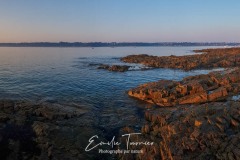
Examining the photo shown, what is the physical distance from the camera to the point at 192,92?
1122 inches

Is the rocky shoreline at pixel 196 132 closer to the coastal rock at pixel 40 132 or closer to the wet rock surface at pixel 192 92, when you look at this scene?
the wet rock surface at pixel 192 92

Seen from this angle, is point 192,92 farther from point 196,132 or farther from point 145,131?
point 196,132

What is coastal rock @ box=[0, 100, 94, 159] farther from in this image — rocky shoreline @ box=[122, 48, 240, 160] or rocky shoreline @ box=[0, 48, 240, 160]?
rocky shoreline @ box=[122, 48, 240, 160]

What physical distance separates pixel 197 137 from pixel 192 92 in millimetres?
14480

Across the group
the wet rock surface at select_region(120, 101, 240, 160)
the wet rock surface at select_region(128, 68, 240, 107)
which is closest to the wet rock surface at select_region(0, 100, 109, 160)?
the wet rock surface at select_region(120, 101, 240, 160)

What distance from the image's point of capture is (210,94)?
26453mm

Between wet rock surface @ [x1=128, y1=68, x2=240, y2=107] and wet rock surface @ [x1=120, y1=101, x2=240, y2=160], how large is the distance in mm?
7073

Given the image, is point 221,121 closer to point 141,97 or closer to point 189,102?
point 189,102

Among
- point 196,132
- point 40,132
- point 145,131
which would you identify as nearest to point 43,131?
point 40,132

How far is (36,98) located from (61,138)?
15.3m

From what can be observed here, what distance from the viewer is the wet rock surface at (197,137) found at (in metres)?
13.5

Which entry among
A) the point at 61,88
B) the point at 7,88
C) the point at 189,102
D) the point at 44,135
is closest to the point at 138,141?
the point at 44,135

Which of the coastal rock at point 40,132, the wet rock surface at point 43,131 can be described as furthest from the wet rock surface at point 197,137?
the coastal rock at point 40,132

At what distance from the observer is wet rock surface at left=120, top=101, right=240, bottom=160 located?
44.3 ft
